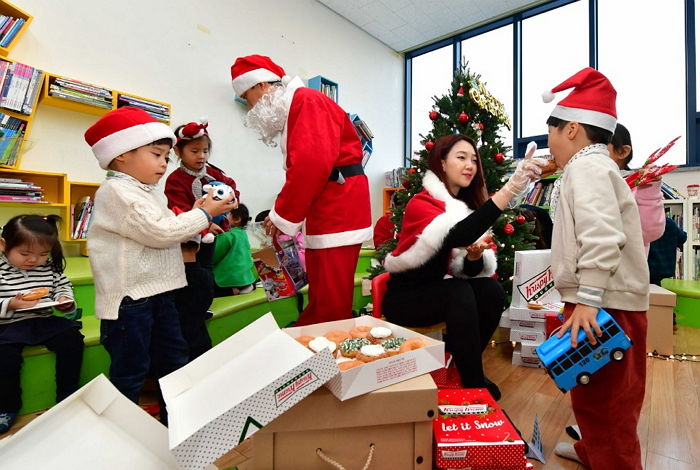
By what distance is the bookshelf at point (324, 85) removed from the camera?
387 centimetres

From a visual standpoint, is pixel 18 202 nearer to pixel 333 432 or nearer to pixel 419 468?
pixel 333 432

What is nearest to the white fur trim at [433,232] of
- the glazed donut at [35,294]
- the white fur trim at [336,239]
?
the white fur trim at [336,239]

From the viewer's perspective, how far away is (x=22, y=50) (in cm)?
225

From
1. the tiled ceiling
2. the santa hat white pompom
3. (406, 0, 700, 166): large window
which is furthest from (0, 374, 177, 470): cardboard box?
the tiled ceiling

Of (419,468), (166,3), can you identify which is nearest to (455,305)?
(419,468)

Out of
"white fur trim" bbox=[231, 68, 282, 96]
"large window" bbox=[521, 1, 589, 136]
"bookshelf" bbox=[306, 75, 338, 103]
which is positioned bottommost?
"white fur trim" bbox=[231, 68, 282, 96]

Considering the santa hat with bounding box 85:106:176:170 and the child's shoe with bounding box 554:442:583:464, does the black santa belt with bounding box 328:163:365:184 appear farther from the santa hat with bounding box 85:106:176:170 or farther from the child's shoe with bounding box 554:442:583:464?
the child's shoe with bounding box 554:442:583:464

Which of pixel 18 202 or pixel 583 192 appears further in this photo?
pixel 18 202

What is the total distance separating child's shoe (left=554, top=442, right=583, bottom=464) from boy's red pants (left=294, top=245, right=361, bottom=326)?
0.87 m

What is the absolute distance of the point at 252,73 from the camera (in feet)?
5.46

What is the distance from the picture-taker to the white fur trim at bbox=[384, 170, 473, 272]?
4.81ft

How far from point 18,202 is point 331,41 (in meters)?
3.36

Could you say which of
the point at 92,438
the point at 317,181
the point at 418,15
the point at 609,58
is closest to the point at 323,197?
the point at 317,181

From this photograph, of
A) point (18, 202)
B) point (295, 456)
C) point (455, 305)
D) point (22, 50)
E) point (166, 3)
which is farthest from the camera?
point (166, 3)
